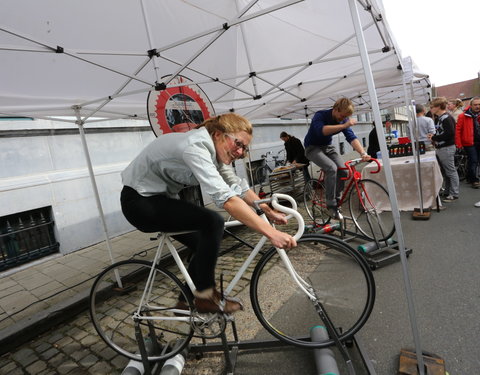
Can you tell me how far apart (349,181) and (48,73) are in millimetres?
4287

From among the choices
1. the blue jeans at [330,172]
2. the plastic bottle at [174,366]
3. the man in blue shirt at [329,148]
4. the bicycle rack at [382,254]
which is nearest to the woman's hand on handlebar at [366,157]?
the man in blue shirt at [329,148]

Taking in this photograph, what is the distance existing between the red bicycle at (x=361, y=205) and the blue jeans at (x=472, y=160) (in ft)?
9.81

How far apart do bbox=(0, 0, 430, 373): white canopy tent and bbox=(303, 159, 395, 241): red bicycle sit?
4.52 ft

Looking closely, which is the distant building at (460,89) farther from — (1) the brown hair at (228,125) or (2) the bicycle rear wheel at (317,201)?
(1) the brown hair at (228,125)

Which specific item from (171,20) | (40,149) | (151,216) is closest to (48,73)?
(171,20)

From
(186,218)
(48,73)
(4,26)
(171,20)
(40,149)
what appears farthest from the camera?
(40,149)

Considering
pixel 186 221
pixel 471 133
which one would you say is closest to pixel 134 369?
pixel 186 221

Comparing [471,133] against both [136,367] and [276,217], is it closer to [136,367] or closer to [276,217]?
[276,217]

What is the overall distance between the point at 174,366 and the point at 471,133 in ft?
24.8

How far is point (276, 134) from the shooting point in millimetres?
13445

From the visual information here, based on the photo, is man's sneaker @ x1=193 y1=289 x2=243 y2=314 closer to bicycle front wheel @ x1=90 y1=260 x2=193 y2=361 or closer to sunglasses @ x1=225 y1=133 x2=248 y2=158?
bicycle front wheel @ x1=90 y1=260 x2=193 y2=361

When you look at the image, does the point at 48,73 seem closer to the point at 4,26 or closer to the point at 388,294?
the point at 4,26

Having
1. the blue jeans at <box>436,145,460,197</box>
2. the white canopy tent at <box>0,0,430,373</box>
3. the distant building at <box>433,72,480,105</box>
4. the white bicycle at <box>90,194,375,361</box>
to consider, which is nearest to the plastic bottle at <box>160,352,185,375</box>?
the white bicycle at <box>90,194,375,361</box>

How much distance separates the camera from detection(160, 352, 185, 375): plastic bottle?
6.48 feet
